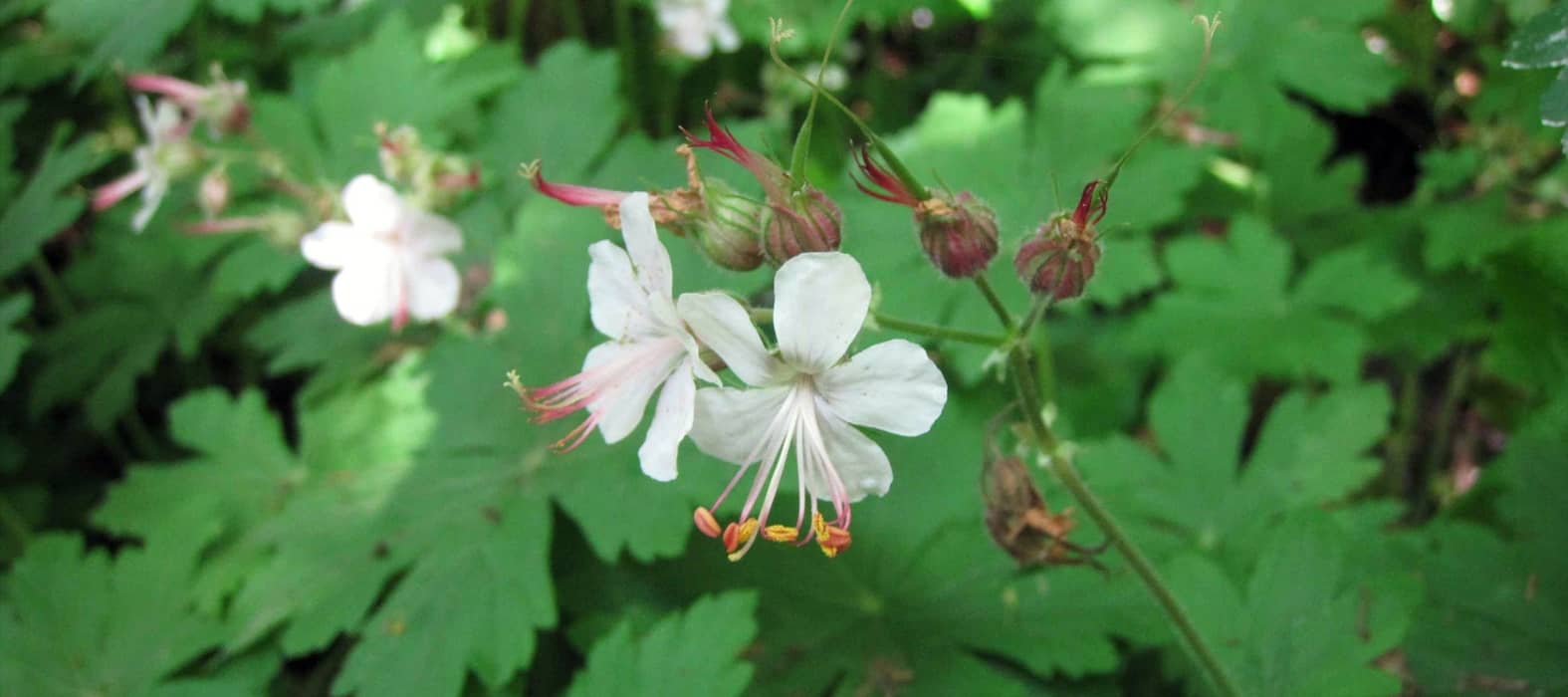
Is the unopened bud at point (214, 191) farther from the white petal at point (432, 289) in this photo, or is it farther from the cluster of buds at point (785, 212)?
the cluster of buds at point (785, 212)

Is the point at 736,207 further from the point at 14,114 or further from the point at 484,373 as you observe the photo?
the point at 14,114

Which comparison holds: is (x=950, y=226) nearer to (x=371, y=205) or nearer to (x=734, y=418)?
(x=734, y=418)

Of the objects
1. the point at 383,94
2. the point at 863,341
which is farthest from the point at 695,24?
the point at 863,341

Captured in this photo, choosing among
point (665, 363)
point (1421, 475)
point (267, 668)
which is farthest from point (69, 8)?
point (1421, 475)

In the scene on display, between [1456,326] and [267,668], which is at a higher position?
[267,668]

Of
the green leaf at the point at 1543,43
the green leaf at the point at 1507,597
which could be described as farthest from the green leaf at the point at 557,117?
the green leaf at the point at 1507,597
